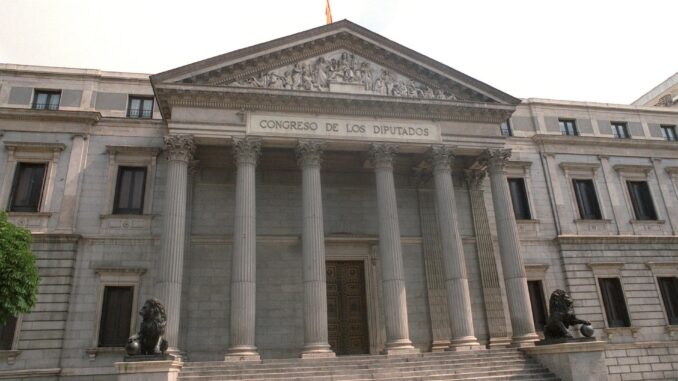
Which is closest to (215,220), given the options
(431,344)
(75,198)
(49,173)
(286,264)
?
(286,264)

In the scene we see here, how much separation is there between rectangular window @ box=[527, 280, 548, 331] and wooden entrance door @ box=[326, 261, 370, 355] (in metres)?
8.90

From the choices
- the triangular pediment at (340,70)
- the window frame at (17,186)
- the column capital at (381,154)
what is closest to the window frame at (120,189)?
the window frame at (17,186)

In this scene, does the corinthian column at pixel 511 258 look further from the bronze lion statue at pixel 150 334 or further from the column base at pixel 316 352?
the bronze lion statue at pixel 150 334

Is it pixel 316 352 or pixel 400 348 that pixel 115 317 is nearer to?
pixel 316 352

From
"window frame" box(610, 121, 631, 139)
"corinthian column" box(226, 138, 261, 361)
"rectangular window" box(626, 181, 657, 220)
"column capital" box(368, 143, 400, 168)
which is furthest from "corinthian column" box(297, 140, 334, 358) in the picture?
"window frame" box(610, 121, 631, 139)

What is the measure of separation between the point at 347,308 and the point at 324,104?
9930 millimetres

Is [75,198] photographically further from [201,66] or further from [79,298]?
[201,66]

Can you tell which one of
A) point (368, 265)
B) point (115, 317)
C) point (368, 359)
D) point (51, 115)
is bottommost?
point (368, 359)

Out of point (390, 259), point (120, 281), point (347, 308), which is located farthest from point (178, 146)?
point (347, 308)

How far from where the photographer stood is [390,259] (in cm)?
2139

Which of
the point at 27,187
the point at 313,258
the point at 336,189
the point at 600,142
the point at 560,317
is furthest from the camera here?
the point at 600,142

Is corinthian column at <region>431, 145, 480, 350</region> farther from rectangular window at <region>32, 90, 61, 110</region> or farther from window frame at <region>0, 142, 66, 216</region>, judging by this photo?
rectangular window at <region>32, 90, 61, 110</region>

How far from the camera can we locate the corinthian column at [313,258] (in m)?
19.5

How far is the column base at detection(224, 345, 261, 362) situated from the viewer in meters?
18.5
